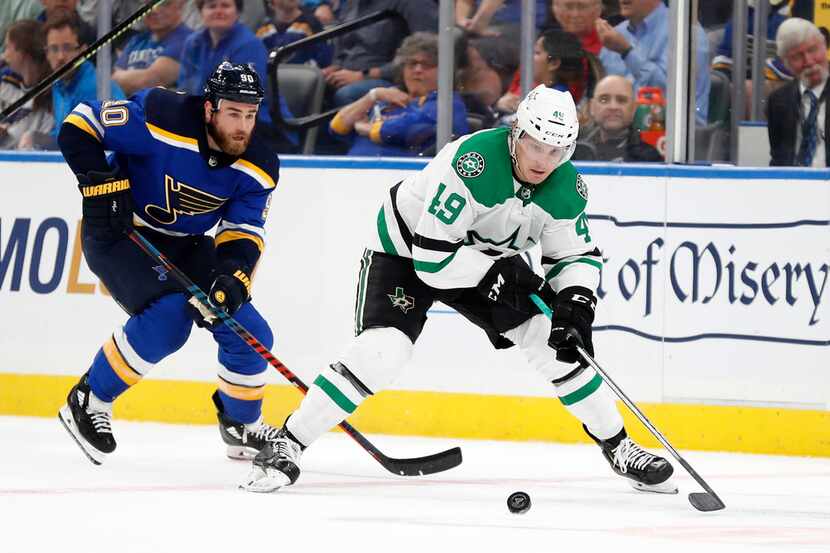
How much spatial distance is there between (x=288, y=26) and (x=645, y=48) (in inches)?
55.0

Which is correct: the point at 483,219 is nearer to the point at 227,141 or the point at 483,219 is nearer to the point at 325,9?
the point at 227,141

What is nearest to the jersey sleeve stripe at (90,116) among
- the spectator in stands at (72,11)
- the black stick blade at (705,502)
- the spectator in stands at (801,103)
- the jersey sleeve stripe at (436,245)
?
the jersey sleeve stripe at (436,245)

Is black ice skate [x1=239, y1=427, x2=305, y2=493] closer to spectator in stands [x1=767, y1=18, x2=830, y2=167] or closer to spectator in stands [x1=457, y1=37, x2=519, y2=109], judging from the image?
spectator in stands [x1=457, y1=37, x2=519, y2=109]

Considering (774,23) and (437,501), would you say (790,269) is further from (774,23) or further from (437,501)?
(437,501)

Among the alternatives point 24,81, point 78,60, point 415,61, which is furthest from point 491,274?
point 24,81

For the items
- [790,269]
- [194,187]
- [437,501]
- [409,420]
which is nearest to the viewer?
[437,501]

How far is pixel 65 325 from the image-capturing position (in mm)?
5668

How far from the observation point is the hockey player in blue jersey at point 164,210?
14.0ft

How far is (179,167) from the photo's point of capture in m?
4.34

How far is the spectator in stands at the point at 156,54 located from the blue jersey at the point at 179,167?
1.48m

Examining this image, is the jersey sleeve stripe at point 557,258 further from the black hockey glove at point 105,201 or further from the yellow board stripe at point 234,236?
the black hockey glove at point 105,201

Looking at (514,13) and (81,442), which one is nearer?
(81,442)

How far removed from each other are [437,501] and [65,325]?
2.26 meters

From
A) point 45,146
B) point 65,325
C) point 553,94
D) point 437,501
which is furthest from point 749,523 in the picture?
point 45,146
